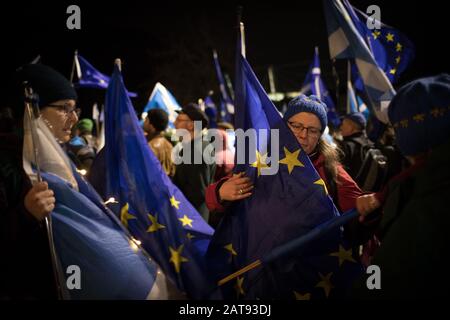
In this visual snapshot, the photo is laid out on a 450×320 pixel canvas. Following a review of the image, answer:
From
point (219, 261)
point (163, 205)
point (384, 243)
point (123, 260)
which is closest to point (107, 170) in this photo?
point (163, 205)

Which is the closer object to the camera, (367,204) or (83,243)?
(367,204)

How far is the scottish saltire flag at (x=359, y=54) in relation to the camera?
12.1 ft

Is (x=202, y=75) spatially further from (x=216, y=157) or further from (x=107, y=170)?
(x=107, y=170)

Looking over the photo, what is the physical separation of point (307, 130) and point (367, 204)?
1.02 meters

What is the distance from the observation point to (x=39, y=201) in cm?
226

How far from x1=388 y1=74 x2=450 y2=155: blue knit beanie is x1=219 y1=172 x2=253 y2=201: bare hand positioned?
1.04m

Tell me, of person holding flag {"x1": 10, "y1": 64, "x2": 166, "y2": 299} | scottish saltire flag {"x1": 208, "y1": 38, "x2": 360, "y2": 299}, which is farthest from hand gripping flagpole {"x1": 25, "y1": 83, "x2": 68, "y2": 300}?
scottish saltire flag {"x1": 208, "y1": 38, "x2": 360, "y2": 299}

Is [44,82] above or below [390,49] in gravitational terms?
below

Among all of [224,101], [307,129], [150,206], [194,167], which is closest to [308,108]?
[307,129]

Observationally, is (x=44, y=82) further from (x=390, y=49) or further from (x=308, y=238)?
(x=390, y=49)

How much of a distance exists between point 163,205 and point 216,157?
2.77 meters

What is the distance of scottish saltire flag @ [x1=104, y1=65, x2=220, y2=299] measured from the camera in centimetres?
267

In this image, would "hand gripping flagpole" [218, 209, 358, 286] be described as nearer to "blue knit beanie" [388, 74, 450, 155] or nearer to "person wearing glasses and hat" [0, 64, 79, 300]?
"blue knit beanie" [388, 74, 450, 155]

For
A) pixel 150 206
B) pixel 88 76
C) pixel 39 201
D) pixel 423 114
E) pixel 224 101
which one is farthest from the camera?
pixel 224 101
